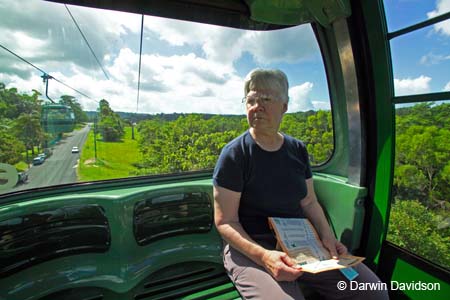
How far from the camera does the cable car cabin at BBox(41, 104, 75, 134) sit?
5.48ft

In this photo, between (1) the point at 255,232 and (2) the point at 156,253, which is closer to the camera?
(1) the point at 255,232

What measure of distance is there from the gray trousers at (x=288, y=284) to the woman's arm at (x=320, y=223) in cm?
11

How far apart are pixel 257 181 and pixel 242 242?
329mm

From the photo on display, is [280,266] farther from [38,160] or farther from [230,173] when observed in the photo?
[38,160]

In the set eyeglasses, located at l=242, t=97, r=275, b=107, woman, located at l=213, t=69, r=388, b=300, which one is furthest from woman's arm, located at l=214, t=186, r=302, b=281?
eyeglasses, located at l=242, t=97, r=275, b=107

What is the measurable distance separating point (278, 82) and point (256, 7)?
805 millimetres

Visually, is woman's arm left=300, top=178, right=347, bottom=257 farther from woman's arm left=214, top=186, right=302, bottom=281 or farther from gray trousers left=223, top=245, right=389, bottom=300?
woman's arm left=214, top=186, right=302, bottom=281

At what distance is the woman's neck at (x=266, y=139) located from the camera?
4.73ft

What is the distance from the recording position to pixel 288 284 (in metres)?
1.16

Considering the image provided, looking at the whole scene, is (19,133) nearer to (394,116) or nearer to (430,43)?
(394,116)

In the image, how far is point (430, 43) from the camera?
1.56 metres

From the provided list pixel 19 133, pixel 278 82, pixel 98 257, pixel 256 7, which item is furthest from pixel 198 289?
pixel 256 7

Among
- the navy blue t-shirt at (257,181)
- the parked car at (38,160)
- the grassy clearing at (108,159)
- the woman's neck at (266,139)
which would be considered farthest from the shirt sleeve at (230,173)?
the parked car at (38,160)

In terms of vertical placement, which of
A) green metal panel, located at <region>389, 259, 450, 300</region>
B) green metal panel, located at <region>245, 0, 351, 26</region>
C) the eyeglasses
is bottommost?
green metal panel, located at <region>389, 259, 450, 300</region>
